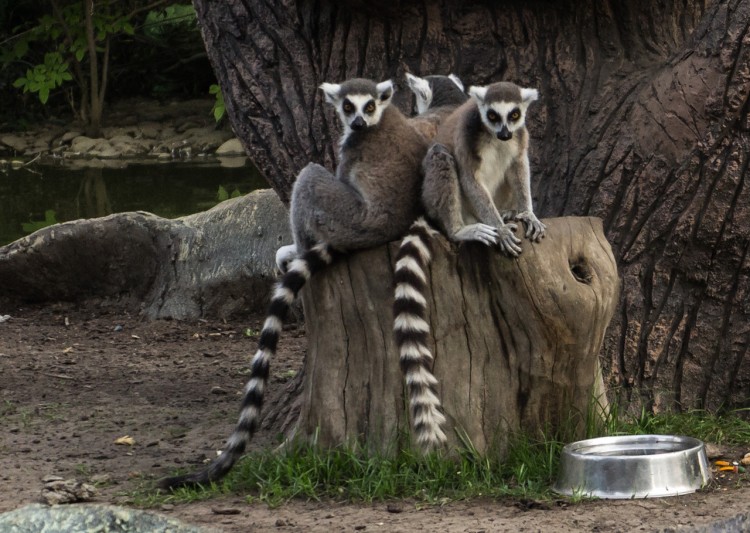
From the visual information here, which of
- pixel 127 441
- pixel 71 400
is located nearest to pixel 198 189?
pixel 71 400

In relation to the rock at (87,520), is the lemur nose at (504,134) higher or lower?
higher

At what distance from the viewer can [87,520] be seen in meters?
3.95

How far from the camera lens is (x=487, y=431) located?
14.4ft

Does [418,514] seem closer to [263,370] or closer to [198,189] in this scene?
[263,370]

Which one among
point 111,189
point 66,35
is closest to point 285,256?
point 111,189

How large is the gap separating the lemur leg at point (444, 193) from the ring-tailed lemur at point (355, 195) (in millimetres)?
125

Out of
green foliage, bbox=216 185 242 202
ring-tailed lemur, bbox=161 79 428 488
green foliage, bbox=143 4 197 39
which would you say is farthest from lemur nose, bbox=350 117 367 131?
green foliage, bbox=143 4 197 39

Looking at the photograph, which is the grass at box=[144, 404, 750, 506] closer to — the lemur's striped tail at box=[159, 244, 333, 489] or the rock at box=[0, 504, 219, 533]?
the lemur's striped tail at box=[159, 244, 333, 489]

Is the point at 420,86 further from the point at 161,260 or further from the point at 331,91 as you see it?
the point at 161,260

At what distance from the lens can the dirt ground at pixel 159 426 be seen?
154 inches

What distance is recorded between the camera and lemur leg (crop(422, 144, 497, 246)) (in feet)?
14.2

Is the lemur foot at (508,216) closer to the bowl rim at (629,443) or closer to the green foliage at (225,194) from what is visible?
the bowl rim at (629,443)

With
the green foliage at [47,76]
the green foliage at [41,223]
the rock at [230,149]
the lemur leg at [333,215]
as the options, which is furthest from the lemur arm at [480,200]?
the rock at [230,149]

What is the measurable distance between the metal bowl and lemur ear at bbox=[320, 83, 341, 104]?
173 centimetres
